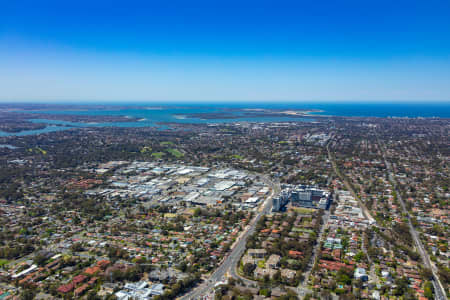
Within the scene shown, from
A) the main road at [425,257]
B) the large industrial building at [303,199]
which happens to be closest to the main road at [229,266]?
the large industrial building at [303,199]

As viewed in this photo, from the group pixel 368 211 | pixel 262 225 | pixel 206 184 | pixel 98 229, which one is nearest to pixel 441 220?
pixel 368 211

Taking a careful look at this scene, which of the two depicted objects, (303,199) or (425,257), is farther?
(303,199)

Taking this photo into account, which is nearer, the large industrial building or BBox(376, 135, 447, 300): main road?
BBox(376, 135, 447, 300): main road

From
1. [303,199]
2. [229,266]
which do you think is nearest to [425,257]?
[303,199]

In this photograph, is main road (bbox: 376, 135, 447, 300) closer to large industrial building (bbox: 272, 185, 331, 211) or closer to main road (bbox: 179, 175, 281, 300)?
large industrial building (bbox: 272, 185, 331, 211)

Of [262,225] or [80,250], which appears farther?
[262,225]

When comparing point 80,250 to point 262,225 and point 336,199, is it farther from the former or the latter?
point 336,199

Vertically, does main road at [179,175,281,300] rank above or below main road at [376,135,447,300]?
below

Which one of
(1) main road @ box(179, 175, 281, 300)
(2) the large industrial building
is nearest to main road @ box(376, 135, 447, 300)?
(2) the large industrial building

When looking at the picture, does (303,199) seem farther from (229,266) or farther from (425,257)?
(229,266)

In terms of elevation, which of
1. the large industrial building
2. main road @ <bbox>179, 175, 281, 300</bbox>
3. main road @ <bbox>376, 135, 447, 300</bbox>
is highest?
the large industrial building

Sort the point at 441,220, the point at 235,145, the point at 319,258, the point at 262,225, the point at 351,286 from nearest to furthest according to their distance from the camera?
1. the point at 351,286
2. the point at 319,258
3. the point at 262,225
4. the point at 441,220
5. the point at 235,145
